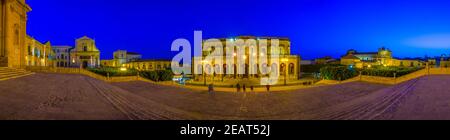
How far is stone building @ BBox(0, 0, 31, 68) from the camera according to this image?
1858cm

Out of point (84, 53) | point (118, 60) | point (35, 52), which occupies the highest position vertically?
point (84, 53)

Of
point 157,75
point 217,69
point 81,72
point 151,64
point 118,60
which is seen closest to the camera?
point 81,72

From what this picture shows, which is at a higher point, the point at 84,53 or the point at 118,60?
the point at 84,53

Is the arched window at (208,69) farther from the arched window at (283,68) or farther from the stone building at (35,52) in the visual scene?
the stone building at (35,52)

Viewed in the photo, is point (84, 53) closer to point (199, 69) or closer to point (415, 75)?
point (199, 69)

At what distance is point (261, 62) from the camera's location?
4431 centimetres

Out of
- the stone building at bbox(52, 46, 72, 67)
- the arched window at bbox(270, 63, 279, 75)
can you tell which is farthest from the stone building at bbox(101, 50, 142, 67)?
the arched window at bbox(270, 63, 279, 75)

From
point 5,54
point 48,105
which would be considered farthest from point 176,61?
point 48,105

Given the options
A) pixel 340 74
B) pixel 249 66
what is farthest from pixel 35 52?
pixel 340 74

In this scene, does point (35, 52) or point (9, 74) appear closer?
point (9, 74)

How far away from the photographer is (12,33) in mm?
19953

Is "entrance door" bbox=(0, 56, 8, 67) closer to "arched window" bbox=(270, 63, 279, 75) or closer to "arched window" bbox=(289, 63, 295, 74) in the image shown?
"arched window" bbox=(270, 63, 279, 75)
